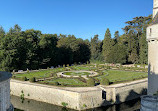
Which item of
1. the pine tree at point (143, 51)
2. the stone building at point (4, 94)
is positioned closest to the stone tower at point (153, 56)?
the stone building at point (4, 94)

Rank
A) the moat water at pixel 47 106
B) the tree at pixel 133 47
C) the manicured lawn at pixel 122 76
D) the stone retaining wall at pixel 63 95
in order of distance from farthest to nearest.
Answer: the tree at pixel 133 47 → the manicured lawn at pixel 122 76 → the moat water at pixel 47 106 → the stone retaining wall at pixel 63 95

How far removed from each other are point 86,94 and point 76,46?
93.0ft

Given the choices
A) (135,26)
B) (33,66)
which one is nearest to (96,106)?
(33,66)

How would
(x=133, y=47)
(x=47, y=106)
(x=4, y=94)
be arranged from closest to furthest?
1. (x=4, y=94)
2. (x=47, y=106)
3. (x=133, y=47)

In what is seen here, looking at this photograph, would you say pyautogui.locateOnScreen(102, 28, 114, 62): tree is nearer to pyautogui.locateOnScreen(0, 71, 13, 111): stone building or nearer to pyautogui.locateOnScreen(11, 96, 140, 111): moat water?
pyautogui.locateOnScreen(11, 96, 140, 111): moat water

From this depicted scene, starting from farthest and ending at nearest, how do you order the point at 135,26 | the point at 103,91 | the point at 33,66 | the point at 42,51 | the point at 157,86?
the point at 135,26
the point at 42,51
the point at 33,66
the point at 103,91
the point at 157,86

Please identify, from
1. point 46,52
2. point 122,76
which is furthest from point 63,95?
point 46,52

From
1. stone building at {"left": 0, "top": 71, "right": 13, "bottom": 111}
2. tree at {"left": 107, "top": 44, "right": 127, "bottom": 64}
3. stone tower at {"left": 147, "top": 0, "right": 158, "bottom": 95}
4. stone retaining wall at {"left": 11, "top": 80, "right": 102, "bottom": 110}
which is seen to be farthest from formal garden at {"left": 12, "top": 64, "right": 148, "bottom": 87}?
tree at {"left": 107, "top": 44, "right": 127, "bottom": 64}

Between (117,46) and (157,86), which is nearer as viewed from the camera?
(157,86)

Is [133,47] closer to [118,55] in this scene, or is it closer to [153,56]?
[118,55]

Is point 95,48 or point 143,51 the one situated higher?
point 95,48

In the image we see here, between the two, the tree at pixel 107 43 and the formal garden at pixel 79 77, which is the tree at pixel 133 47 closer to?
the tree at pixel 107 43

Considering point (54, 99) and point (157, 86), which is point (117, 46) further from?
point (157, 86)

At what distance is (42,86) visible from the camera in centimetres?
1616
